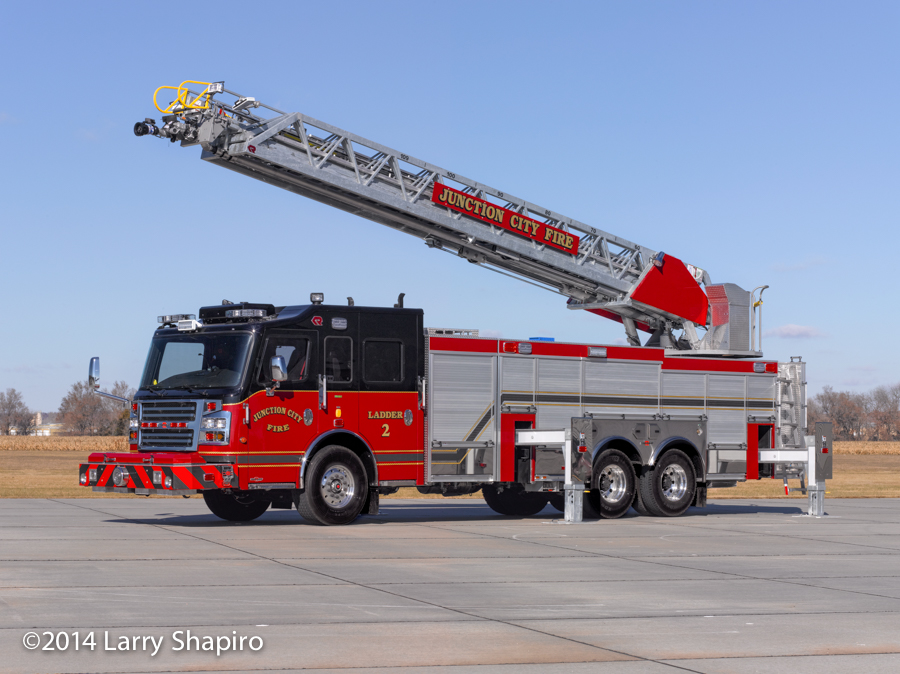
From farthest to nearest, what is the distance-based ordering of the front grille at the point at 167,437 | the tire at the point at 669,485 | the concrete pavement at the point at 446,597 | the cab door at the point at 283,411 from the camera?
the tire at the point at 669,485, the front grille at the point at 167,437, the cab door at the point at 283,411, the concrete pavement at the point at 446,597

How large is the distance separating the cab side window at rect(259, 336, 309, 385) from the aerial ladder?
108 inches

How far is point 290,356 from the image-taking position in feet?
51.5

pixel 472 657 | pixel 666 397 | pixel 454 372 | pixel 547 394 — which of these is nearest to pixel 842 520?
pixel 666 397

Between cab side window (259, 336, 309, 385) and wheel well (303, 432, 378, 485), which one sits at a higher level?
cab side window (259, 336, 309, 385)

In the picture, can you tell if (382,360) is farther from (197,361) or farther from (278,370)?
(197,361)

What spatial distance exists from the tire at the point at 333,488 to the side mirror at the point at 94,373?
10.7ft

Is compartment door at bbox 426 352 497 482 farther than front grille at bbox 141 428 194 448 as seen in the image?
Yes

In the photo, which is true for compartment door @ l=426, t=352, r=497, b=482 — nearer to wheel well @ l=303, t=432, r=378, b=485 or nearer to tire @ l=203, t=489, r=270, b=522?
wheel well @ l=303, t=432, r=378, b=485

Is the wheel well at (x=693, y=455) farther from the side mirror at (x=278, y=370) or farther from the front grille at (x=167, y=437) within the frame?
the front grille at (x=167, y=437)

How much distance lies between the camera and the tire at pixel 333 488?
1567cm

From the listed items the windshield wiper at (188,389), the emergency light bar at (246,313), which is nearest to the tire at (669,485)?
the emergency light bar at (246,313)

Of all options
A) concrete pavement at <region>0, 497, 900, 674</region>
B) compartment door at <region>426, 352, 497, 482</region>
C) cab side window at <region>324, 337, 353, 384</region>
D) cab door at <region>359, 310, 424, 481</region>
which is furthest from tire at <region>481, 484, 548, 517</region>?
cab side window at <region>324, 337, 353, 384</region>

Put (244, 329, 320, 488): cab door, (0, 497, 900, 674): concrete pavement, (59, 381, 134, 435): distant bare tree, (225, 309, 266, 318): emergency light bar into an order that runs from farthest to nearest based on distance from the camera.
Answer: (59, 381, 134, 435): distant bare tree, (225, 309, 266, 318): emergency light bar, (244, 329, 320, 488): cab door, (0, 497, 900, 674): concrete pavement

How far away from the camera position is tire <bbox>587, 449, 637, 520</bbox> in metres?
18.1
